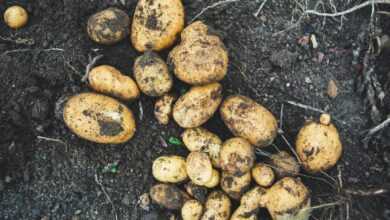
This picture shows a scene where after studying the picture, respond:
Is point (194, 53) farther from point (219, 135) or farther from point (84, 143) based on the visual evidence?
point (84, 143)

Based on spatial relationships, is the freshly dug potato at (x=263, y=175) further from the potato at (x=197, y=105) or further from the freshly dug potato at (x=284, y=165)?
the potato at (x=197, y=105)

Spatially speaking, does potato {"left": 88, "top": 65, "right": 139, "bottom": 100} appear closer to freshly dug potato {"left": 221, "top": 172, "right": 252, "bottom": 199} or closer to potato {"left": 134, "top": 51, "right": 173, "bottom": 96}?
potato {"left": 134, "top": 51, "right": 173, "bottom": 96}

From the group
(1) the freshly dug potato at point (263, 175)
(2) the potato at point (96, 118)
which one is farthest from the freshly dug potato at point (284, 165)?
(2) the potato at point (96, 118)

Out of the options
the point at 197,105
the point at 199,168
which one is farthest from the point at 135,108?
the point at 199,168

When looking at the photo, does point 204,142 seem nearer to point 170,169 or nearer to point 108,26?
point 170,169

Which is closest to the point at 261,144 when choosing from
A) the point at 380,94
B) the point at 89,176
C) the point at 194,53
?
the point at 194,53
